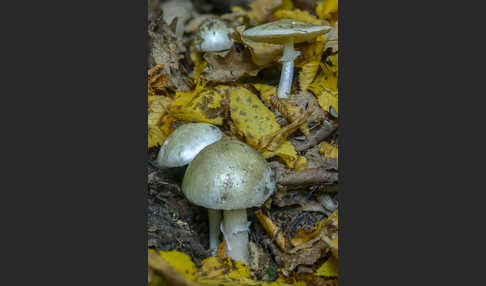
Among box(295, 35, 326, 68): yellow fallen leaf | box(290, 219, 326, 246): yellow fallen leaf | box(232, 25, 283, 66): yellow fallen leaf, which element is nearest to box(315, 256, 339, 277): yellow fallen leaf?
box(290, 219, 326, 246): yellow fallen leaf

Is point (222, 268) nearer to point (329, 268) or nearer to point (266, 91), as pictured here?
point (329, 268)

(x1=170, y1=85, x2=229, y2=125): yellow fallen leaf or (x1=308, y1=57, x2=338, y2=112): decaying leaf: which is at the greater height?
(x1=308, y1=57, x2=338, y2=112): decaying leaf

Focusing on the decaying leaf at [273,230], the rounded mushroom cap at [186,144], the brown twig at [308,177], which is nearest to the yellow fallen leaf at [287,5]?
the rounded mushroom cap at [186,144]

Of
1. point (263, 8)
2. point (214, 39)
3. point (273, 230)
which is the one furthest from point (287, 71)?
point (273, 230)

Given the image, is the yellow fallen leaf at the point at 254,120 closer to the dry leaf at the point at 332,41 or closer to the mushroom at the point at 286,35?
the mushroom at the point at 286,35

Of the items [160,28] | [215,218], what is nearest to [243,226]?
[215,218]

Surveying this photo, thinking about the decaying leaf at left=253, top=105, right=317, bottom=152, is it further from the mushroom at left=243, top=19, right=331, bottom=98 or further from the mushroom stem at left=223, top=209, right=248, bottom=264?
the mushroom stem at left=223, top=209, right=248, bottom=264
